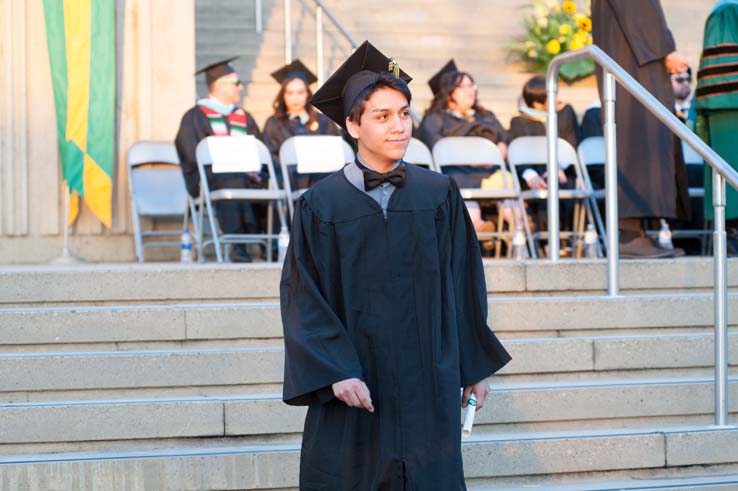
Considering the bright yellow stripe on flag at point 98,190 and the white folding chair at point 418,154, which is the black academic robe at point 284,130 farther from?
the bright yellow stripe on flag at point 98,190

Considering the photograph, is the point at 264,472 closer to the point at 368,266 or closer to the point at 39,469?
the point at 39,469

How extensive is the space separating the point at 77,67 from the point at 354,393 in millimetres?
6041

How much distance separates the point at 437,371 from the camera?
3482 mm

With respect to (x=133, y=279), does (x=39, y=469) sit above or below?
below

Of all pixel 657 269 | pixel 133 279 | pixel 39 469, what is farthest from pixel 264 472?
pixel 657 269

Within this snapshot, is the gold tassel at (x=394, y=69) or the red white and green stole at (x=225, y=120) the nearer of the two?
the gold tassel at (x=394, y=69)

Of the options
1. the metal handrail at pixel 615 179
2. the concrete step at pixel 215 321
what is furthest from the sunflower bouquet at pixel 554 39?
the concrete step at pixel 215 321

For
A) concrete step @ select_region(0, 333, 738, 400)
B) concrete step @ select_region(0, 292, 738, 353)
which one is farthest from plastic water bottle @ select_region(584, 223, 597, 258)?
concrete step @ select_region(0, 333, 738, 400)

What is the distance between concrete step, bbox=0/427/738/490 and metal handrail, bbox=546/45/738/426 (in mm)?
293

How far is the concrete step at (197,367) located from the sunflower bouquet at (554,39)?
711cm

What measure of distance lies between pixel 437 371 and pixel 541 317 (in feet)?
8.72

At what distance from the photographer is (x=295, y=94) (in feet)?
30.3

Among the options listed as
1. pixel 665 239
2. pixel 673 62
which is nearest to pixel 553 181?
pixel 665 239

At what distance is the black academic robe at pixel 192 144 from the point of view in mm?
8727
